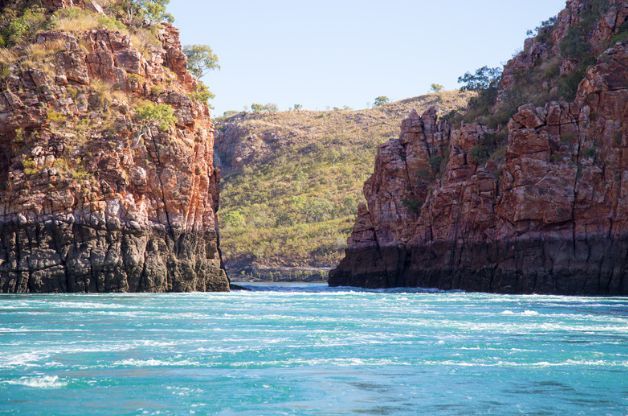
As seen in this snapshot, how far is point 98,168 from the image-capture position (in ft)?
219

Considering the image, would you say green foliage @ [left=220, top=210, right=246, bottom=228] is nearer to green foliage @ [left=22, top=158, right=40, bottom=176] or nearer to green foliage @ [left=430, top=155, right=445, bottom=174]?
green foliage @ [left=430, top=155, right=445, bottom=174]

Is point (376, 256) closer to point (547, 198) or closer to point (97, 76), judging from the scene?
point (547, 198)

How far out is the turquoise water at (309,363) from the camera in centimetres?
2045

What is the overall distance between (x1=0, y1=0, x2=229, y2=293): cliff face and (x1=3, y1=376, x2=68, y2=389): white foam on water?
40.8 m

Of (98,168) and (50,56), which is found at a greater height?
(50,56)

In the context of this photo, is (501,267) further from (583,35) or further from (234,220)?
(234,220)

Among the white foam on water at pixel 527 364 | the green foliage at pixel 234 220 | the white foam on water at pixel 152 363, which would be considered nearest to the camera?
the white foam on water at pixel 152 363

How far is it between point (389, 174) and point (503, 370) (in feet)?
239

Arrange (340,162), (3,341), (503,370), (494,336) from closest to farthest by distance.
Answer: (503,370) → (3,341) → (494,336) → (340,162)

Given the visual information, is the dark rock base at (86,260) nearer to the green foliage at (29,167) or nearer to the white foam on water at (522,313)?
the green foliage at (29,167)

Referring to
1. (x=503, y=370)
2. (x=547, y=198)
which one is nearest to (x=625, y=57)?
(x=547, y=198)

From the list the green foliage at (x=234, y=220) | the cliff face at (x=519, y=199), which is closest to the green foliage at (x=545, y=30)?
the cliff face at (x=519, y=199)

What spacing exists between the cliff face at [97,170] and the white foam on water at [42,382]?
40777mm

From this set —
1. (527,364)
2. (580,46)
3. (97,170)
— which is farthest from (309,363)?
(580,46)
